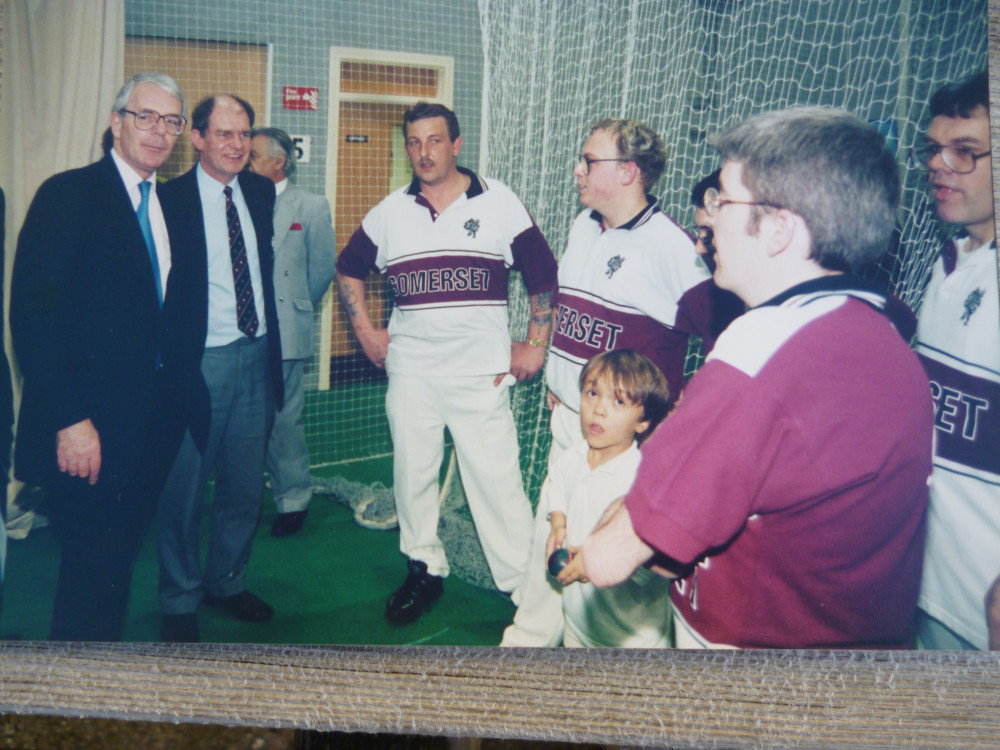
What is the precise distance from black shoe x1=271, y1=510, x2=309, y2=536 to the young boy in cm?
32

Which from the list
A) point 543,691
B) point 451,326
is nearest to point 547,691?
point 543,691

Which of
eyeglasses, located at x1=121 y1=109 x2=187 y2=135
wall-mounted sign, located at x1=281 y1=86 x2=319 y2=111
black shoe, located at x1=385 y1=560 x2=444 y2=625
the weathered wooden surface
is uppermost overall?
wall-mounted sign, located at x1=281 y1=86 x2=319 y2=111

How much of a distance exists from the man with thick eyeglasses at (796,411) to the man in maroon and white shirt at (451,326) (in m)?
0.19

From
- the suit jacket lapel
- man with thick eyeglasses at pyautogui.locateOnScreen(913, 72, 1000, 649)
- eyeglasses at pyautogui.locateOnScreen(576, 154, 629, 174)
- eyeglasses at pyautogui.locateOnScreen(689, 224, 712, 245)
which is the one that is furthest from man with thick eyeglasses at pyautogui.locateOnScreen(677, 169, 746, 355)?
the suit jacket lapel

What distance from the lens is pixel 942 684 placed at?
35.9 inches

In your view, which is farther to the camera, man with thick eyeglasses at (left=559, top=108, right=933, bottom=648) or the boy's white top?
the boy's white top

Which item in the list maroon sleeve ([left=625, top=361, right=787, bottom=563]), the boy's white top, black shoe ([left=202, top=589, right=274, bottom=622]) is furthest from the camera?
black shoe ([left=202, top=589, right=274, bottom=622])

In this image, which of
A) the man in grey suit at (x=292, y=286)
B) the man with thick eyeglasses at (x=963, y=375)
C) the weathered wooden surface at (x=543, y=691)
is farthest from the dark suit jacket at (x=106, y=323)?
the man with thick eyeglasses at (x=963, y=375)

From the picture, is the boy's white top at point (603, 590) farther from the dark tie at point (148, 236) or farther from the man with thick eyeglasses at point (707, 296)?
the dark tie at point (148, 236)

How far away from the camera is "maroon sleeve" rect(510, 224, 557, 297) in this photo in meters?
0.88

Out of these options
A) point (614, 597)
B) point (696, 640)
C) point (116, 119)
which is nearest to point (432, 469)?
point (614, 597)

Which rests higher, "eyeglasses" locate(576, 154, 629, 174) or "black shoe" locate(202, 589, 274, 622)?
"eyeglasses" locate(576, 154, 629, 174)

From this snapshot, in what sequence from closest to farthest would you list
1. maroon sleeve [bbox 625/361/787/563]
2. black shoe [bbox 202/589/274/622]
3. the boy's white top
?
maroon sleeve [bbox 625/361/787/563], the boy's white top, black shoe [bbox 202/589/274/622]

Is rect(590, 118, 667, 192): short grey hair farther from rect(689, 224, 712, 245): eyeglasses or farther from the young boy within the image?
the young boy
